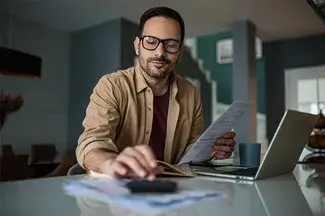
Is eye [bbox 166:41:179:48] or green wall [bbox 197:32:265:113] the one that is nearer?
eye [bbox 166:41:179:48]

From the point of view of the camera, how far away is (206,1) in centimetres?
251

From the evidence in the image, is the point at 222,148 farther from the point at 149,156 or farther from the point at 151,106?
the point at 149,156

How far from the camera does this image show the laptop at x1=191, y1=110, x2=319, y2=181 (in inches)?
25.8

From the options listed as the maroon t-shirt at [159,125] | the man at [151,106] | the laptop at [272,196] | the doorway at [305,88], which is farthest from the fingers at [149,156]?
the doorway at [305,88]

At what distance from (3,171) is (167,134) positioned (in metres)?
1.01

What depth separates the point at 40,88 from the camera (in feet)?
5.90

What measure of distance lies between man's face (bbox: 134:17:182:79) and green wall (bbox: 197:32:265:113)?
2225 mm

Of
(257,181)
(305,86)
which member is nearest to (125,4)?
(257,181)

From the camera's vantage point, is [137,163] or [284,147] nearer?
[137,163]

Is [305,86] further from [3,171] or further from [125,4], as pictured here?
[3,171]

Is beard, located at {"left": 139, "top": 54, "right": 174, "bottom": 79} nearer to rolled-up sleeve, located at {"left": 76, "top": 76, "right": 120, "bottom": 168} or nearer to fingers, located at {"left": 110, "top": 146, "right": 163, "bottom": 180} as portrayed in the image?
rolled-up sleeve, located at {"left": 76, "top": 76, "right": 120, "bottom": 168}

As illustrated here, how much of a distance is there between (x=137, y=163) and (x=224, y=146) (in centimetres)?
52

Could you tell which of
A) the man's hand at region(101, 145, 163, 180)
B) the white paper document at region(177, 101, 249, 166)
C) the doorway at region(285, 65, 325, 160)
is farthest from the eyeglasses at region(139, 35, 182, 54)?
the doorway at region(285, 65, 325, 160)

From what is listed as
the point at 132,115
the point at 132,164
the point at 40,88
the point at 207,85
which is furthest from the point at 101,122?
the point at 207,85
